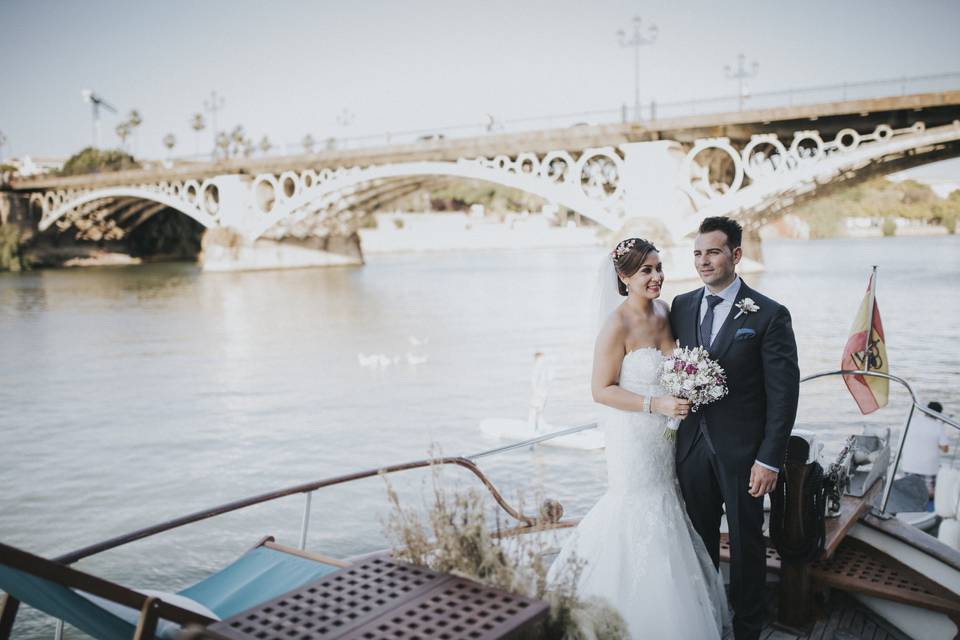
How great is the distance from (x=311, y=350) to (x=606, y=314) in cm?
1644

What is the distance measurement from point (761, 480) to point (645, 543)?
557 mm

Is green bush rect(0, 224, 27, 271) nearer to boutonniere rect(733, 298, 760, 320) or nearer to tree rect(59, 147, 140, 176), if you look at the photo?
tree rect(59, 147, 140, 176)

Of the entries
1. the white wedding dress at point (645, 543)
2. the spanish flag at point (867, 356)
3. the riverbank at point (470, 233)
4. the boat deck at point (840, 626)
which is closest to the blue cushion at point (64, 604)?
the white wedding dress at point (645, 543)

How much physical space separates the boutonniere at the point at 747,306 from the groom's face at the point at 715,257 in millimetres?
136

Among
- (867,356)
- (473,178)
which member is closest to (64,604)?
(867,356)

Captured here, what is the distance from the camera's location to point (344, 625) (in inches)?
91.4

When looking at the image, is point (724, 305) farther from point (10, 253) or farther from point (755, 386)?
point (10, 253)

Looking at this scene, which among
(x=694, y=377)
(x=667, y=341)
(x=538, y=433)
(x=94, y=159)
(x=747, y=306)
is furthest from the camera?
(x=94, y=159)

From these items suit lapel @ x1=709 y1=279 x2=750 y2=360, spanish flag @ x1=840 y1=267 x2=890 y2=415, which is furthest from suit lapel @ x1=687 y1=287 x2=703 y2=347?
spanish flag @ x1=840 y1=267 x2=890 y2=415

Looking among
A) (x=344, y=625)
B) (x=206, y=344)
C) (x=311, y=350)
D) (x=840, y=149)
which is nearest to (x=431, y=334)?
(x=311, y=350)

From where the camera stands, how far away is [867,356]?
6.84 meters

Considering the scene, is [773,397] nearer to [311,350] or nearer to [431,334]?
[311,350]

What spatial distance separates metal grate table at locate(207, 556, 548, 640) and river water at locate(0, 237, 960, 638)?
6.19 feet

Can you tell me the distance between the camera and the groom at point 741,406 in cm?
334
